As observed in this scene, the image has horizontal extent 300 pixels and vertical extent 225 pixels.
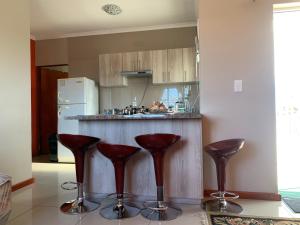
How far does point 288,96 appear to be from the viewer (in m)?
3.30

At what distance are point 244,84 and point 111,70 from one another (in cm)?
319

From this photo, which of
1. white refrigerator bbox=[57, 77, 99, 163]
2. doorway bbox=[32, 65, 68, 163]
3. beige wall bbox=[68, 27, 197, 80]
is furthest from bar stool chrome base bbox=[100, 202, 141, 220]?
doorway bbox=[32, 65, 68, 163]

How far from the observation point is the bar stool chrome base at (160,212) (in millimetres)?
2313

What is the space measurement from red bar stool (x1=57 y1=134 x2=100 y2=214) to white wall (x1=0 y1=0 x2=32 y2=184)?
1.06m

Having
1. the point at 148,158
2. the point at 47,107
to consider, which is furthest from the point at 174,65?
the point at 47,107

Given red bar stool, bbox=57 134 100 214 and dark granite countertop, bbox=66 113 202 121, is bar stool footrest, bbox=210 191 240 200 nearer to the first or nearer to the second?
dark granite countertop, bbox=66 113 202 121

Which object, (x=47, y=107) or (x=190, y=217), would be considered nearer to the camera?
(x=190, y=217)

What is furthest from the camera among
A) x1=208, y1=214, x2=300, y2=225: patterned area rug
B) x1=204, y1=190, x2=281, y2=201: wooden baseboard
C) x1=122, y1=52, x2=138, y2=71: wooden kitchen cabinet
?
x1=122, y1=52, x2=138, y2=71: wooden kitchen cabinet

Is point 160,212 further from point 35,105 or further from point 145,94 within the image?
point 35,105

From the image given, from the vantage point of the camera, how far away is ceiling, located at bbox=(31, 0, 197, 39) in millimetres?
4375

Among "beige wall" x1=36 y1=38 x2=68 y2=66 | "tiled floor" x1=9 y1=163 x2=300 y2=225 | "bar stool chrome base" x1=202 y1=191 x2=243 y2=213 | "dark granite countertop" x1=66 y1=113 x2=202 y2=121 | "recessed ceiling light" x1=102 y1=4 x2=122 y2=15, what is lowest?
"tiled floor" x1=9 y1=163 x2=300 y2=225

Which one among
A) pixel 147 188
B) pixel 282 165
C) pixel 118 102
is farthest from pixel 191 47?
pixel 147 188

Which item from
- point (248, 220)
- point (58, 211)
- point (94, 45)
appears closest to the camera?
point (248, 220)

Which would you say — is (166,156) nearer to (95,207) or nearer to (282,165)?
(95,207)
